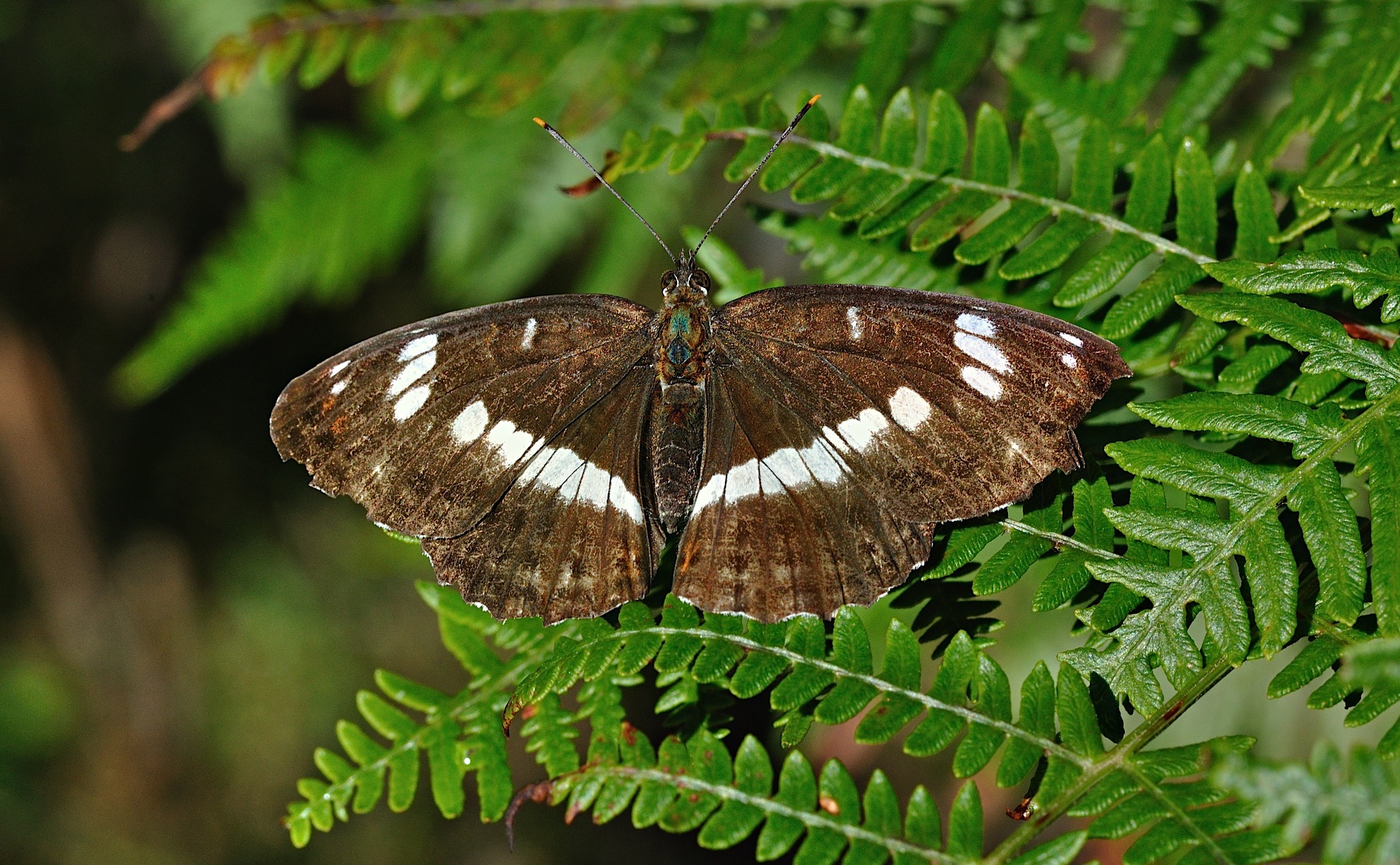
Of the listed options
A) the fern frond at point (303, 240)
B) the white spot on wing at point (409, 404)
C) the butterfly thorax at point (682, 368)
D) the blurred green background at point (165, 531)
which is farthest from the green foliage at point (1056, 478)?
the blurred green background at point (165, 531)

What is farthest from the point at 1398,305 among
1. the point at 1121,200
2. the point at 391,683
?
the point at 391,683

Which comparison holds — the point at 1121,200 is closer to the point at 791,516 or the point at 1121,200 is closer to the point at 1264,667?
the point at 791,516

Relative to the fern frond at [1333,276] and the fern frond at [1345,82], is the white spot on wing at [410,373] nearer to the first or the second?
the fern frond at [1333,276]

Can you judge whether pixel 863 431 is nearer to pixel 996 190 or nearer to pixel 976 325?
pixel 976 325

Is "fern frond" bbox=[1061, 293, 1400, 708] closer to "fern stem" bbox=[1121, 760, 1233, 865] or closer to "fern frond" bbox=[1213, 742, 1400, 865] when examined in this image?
"fern stem" bbox=[1121, 760, 1233, 865]

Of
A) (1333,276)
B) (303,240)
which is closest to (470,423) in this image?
(1333,276)

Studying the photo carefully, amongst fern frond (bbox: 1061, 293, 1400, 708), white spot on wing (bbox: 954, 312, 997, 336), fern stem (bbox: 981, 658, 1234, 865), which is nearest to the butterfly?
white spot on wing (bbox: 954, 312, 997, 336)

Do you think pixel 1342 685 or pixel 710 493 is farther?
pixel 710 493

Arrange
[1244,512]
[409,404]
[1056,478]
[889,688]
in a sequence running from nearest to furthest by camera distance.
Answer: [1244,512]
[889,688]
[1056,478]
[409,404]
